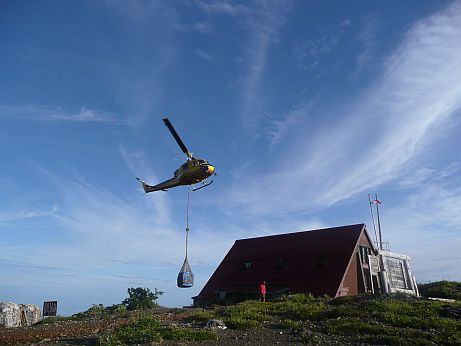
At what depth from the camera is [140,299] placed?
3741cm

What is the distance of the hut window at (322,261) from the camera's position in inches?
1352

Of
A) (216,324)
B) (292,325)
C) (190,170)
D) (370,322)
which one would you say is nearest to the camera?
(292,325)

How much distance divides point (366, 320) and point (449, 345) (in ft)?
15.6

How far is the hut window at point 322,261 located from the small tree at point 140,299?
1606 cm

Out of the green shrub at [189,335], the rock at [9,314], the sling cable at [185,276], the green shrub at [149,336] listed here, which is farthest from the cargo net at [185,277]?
the green shrub at [189,335]

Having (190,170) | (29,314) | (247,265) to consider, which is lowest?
(29,314)

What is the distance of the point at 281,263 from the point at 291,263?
4.17 ft

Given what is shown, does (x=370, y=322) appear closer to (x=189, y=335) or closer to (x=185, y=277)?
(x=189, y=335)

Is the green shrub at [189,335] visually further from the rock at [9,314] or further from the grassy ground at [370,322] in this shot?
the rock at [9,314]

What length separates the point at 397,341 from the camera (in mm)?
12648

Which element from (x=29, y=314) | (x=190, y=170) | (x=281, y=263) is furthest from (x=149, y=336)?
(x=281, y=263)

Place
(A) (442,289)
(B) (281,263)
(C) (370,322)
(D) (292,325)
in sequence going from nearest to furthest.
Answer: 1. (D) (292,325)
2. (C) (370,322)
3. (A) (442,289)
4. (B) (281,263)

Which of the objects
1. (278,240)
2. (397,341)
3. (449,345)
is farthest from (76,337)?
(278,240)

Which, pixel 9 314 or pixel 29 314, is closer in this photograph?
pixel 9 314
